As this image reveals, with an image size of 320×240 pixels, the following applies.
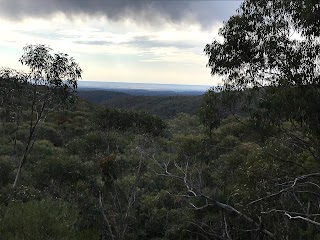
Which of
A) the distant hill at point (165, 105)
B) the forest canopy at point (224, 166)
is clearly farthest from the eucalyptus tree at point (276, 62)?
the distant hill at point (165, 105)

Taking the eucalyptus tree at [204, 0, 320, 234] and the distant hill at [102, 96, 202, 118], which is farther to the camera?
the distant hill at [102, 96, 202, 118]

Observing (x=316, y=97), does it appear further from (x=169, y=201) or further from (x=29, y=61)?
(x=169, y=201)

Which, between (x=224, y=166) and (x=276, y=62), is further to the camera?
(x=224, y=166)

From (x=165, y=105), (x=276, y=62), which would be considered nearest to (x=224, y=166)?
(x=276, y=62)

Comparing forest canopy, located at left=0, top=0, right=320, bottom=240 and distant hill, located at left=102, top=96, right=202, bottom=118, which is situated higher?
forest canopy, located at left=0, top=0, right=320, bottom=240

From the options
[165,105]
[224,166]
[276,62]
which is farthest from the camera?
[165,105]

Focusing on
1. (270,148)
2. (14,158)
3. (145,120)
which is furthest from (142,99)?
(270,148)

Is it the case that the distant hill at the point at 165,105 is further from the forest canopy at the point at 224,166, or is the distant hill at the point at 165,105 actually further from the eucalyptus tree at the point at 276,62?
the eucalyptus tree at the point at 276,62

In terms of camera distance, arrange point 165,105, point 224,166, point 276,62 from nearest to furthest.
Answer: point 276,62 → point 224,166 → point 165,105

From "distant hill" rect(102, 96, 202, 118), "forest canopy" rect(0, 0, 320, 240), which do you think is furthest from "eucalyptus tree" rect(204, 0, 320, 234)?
"distant hill" rect(102, 96, 202, 118)

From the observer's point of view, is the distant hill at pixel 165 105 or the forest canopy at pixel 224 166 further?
the distant hill at pixel 165 105

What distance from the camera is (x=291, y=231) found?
1416cm

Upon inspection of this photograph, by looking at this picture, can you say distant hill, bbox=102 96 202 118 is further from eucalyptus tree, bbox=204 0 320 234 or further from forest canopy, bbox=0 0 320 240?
eucalyptus tree, bbox=204 0 320 234

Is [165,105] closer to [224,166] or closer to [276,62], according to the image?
[224,166]
